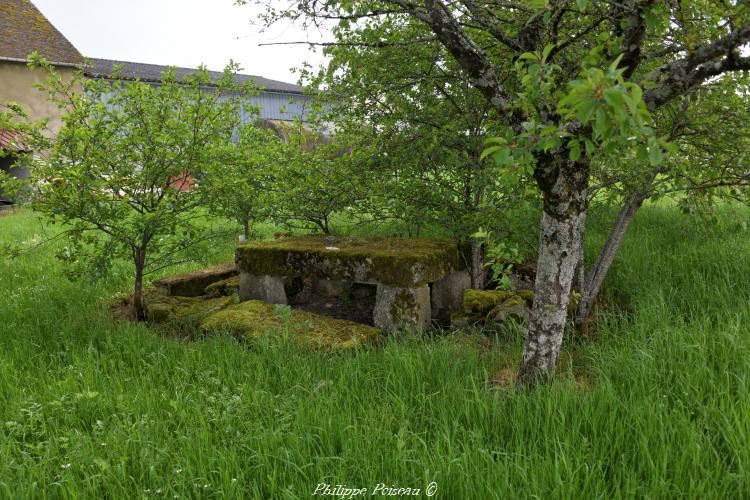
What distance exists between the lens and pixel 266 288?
17.0ft

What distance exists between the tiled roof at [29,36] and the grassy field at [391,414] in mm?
17229

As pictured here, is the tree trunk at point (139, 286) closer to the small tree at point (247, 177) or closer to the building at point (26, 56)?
the small tree at point (247, 177)

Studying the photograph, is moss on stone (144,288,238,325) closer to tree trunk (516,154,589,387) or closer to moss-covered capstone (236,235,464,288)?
moss-covered capstone (236,235,464,288)

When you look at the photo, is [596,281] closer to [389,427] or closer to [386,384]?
[386,384]

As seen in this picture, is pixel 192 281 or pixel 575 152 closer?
pixel 575 152

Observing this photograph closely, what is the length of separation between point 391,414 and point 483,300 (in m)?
1.96

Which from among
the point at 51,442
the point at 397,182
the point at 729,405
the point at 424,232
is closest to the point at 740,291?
the point at 729,405

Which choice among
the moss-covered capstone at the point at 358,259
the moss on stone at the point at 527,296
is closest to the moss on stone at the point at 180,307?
the moss-covered capstone at the point at 358,259

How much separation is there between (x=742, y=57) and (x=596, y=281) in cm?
240

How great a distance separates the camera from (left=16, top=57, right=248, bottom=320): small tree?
443cm

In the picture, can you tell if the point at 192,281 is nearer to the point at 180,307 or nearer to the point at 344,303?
the point at 180,307

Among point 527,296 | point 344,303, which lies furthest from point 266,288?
point 527,296

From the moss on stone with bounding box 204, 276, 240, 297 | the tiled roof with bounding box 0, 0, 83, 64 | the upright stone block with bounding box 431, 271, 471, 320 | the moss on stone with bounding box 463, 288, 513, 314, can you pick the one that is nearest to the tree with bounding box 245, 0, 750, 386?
the moss on stone with bounding box 463, 288, 513, 314

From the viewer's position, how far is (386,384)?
3143 mm
